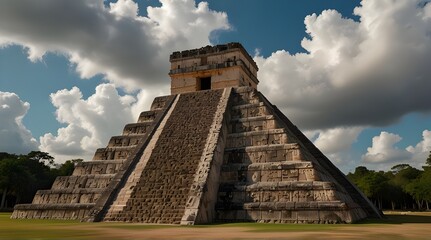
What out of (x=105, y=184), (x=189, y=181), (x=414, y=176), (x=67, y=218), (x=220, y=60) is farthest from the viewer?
(x=414, y=176)

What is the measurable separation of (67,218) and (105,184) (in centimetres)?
197

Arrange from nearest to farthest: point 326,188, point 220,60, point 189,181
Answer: point 326,188
point 189,181
point 220,60

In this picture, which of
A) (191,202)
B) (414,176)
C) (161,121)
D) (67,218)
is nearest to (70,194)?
(67,218)

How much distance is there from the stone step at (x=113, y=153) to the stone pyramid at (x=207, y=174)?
54mm

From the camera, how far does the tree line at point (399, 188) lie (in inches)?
1667

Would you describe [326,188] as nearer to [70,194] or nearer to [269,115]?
[269,115]

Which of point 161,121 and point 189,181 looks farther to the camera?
point 161,121

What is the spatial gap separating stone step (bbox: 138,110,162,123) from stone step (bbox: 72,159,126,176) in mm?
3293

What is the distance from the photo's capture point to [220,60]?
67.7ft

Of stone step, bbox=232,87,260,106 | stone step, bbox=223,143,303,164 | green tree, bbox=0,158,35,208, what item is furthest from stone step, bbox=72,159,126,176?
green tree, bbox=0,158,35,208

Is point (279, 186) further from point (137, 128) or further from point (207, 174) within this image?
point (137, 128)

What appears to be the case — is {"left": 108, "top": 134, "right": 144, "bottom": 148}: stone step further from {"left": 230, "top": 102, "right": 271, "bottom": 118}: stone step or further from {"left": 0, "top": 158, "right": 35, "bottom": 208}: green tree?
{"left": 0, "top": 158, "right": 35, "bottom": 208}: green tree

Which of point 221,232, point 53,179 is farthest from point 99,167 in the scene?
point 53,179

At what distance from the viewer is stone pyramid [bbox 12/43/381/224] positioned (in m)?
11.8
